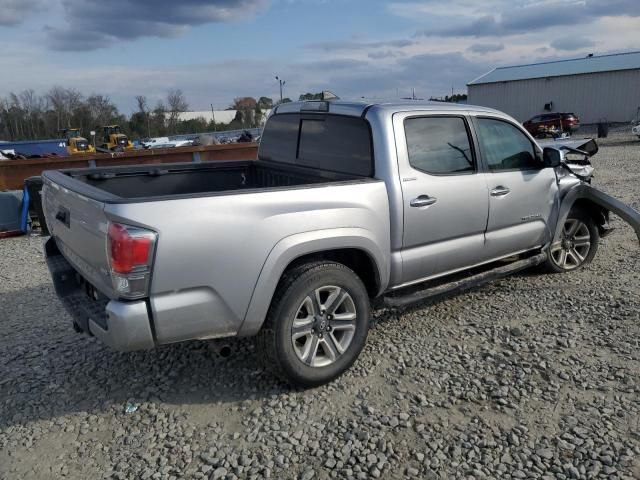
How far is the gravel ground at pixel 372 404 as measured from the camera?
9.37 ft

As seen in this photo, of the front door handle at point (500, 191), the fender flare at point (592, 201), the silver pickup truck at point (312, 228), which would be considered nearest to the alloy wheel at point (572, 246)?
the silver pickup truck at point (312, 228)

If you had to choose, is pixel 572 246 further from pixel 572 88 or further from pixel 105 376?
pixel 572 88

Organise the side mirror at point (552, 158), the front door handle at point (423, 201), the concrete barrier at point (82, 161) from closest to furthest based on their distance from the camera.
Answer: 1. the front door handle at point (423, 201)
2. the side mirror at point (552, 158)
3. the concrete barrier at point (82, 161)

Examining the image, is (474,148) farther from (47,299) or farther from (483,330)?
(47,299)

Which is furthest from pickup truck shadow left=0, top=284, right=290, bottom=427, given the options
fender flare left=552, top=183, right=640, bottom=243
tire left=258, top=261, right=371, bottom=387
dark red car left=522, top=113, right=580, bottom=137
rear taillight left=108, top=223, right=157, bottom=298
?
dark red car left=522, top=113, right=580, bottom=137

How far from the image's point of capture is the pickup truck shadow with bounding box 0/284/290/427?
3.53 meters

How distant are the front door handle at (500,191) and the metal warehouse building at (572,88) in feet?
140

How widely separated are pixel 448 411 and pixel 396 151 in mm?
1811

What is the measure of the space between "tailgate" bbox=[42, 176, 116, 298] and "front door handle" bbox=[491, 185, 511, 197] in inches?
123

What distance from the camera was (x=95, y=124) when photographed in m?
66.9

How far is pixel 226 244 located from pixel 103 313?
34.6 inches

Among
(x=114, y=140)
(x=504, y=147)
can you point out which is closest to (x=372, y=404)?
(x=504, y=147)

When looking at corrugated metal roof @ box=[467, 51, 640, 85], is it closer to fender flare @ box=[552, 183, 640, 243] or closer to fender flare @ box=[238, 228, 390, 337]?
fender flare @ box=[552, 183, 640, 243]

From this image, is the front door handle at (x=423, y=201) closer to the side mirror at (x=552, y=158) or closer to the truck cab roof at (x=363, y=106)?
the truck cab roof at (x=363, y=106)
